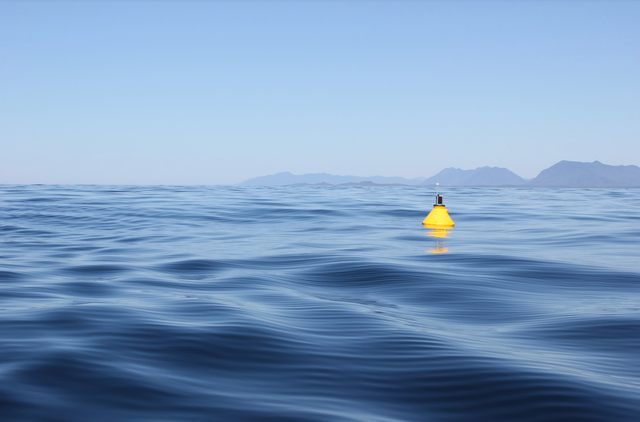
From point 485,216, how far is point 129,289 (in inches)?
502

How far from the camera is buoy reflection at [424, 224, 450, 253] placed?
345 inches

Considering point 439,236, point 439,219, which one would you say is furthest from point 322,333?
point 439,219

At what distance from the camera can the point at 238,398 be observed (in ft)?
8.73

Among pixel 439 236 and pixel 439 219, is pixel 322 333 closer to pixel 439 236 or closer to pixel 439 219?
pixel 439 236

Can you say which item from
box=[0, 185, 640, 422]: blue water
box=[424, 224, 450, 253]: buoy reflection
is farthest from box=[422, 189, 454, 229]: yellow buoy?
box=[0, 185, 640, 422]: blue water

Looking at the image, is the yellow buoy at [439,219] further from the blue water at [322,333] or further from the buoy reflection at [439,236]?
the blue water at [322,333]

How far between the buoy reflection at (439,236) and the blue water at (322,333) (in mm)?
131

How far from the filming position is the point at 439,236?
1089 centimetres

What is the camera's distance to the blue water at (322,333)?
261 cm

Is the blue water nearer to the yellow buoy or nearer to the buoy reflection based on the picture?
the buoy reflection

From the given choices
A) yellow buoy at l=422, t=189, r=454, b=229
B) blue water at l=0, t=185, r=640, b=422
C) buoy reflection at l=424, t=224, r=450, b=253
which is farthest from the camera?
yellow buoy at l=422, t=189, r=454, b=229

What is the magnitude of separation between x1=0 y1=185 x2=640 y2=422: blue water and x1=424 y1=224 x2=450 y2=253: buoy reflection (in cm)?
13

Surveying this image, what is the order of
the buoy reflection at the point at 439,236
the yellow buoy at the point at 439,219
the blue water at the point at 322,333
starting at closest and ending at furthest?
the blue water at the point at 322,333 → the buoy reflection at the point at 439,236 → the yellow buoy at the point at 439,219

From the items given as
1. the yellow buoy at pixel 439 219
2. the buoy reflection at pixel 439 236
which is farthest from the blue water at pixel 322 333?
the yellow buoy at pixel 439 219
